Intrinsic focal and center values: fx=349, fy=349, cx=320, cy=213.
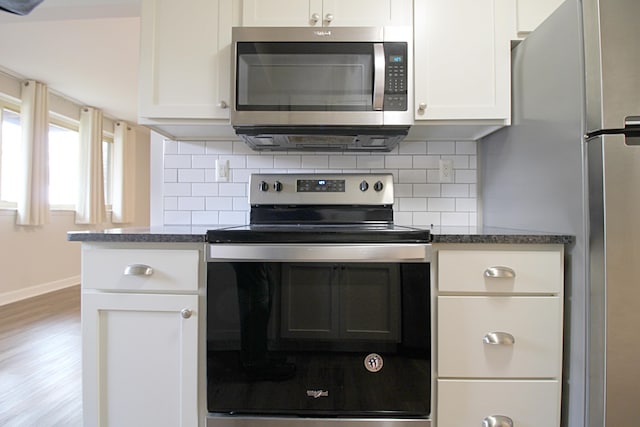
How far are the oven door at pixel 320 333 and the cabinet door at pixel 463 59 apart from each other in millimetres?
727

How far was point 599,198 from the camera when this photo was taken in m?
1.06

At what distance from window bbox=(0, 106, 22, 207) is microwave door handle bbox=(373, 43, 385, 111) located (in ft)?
14.3

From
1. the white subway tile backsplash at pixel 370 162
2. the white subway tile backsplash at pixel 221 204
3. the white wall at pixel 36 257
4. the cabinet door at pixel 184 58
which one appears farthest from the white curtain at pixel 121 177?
the white subway tile backsplash at pixel 370 162

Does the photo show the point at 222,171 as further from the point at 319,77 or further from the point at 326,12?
the point at 326,12

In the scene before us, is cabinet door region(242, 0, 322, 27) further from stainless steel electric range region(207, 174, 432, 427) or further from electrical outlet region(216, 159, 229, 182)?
stainless steel electric range region(207, 174, 432, 427)

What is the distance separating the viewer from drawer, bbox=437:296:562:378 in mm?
1178

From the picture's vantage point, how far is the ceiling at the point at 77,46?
81.0 inches

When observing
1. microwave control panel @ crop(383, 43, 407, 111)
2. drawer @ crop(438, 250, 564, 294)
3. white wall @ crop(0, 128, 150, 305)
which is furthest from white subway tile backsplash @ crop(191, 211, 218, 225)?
white wall @ crop(0, 128, 150, 305)

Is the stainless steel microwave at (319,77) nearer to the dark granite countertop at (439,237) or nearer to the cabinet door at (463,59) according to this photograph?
the cabinet door at (463,59)

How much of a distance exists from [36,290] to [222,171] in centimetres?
390

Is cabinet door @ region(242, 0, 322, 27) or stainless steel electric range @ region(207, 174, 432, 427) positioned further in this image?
cabinet door @ region(242, 0, 322, 27)

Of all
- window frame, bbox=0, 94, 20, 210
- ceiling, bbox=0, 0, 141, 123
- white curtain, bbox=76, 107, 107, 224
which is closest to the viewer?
ceiling, bbox=0, 0, 141, 123

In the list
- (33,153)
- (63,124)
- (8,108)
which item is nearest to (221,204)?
(33,153)

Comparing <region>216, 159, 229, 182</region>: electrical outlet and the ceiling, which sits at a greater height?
the ceiling
